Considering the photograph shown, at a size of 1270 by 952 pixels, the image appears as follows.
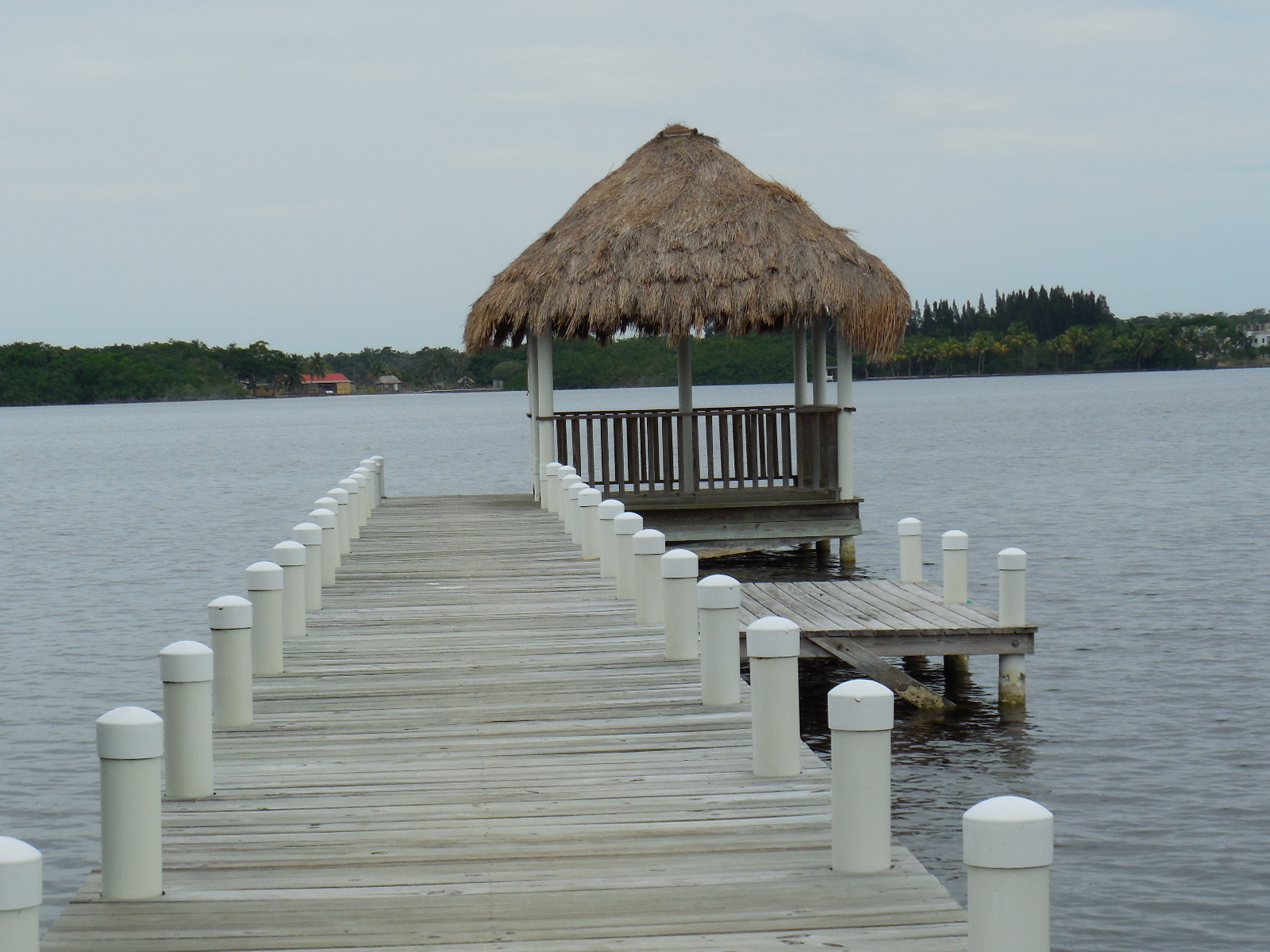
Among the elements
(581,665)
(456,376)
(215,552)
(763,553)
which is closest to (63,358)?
(456,376)

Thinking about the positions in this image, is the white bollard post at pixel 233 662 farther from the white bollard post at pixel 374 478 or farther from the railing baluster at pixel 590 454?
the white bollard post at pixel 374 478

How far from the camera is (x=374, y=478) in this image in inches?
770

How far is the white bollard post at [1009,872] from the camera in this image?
3.57 m

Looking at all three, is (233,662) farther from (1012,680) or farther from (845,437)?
(845,437)

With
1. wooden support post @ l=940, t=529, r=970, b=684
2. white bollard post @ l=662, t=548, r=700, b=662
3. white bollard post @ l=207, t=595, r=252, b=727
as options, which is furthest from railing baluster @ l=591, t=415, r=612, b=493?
white bollard post @ l=207, t=595, r=252, b=727

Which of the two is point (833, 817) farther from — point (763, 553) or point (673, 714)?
point (763, 553)

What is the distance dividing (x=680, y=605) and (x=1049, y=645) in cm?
949

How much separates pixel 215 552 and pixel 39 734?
1607 centimetres

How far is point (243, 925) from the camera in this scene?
437 centimetres

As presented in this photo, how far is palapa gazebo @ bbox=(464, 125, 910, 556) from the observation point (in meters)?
17.9

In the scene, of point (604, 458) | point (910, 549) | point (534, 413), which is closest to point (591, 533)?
point (910, 549)

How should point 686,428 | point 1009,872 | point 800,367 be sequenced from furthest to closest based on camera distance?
point 800,367 → point 686,428 → point 1009,872

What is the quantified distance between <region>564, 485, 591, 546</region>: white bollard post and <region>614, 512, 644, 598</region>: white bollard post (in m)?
2.50

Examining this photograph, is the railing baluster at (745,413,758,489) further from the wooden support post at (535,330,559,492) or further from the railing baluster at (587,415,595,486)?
the wooden support post at (535,330,559,492)
